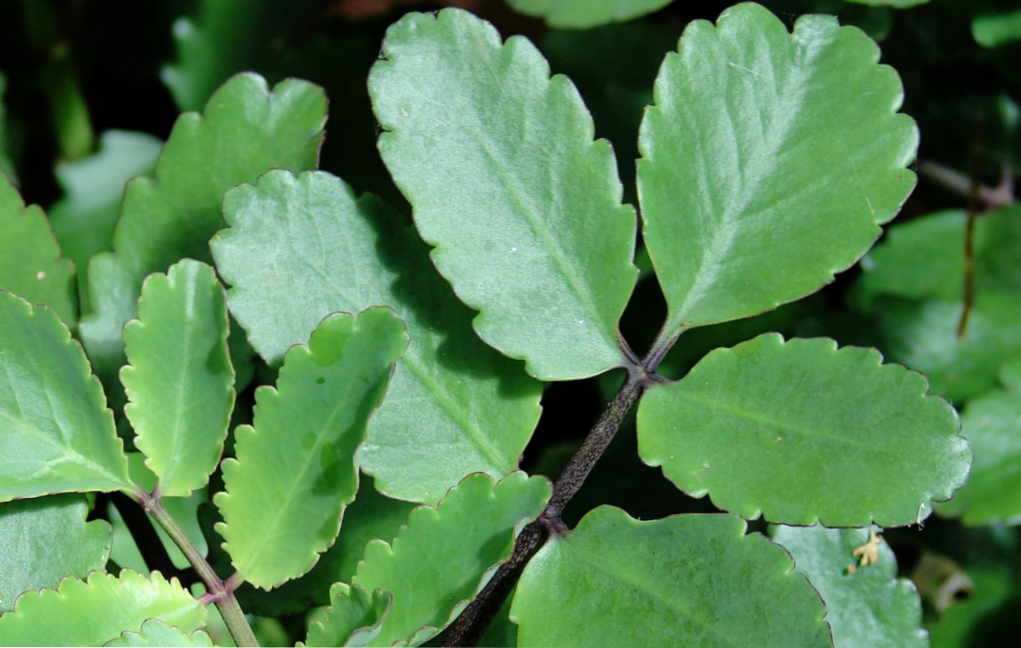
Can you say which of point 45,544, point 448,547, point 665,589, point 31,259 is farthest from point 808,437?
point 31,259

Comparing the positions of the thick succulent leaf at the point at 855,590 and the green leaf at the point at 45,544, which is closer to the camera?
the green leaf at the point at 45,544

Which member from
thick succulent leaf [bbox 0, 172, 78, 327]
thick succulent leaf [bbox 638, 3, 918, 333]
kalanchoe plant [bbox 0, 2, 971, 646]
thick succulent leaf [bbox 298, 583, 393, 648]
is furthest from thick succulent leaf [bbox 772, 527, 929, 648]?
thick succulent leaf [bbox 0, 172, 78, 327]

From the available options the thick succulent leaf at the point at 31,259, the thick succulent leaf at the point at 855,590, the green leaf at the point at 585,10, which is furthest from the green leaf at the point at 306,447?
the green leaf at the point at 585,10

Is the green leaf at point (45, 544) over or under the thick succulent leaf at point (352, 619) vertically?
over

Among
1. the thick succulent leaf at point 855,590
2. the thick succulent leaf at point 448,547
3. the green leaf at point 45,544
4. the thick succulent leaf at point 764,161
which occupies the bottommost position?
the thick succulent leaf at point 855,590

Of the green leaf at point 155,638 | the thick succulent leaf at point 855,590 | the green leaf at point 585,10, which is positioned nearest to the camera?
the green leaf at point 155,638

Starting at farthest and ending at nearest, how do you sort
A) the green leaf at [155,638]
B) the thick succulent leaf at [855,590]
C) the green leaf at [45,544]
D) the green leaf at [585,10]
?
the green leaf at [585,10]
the thick succulent leaf at [855,590]
the green leaf at [45,544]
the green leaf at [155,638]

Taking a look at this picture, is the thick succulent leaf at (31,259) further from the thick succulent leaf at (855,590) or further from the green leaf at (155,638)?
the thick succulent leaf at (855,590)

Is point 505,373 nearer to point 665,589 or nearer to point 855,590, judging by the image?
point 665,589
